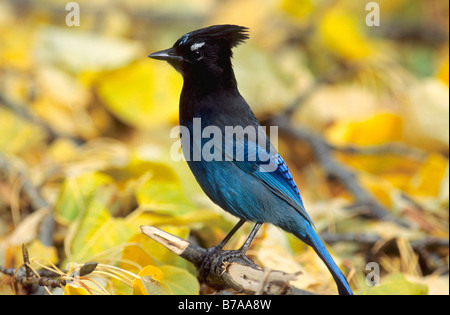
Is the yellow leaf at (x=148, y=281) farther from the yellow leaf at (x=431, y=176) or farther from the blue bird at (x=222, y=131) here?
the yellow leaf at (x=431, y=176)

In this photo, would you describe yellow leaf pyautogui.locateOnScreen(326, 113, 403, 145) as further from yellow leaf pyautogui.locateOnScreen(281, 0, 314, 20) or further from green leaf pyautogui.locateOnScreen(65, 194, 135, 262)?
green leaf pyautogui.locateOnScreen(65, 194, 135, 262)

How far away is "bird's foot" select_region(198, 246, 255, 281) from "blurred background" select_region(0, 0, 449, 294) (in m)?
0.03

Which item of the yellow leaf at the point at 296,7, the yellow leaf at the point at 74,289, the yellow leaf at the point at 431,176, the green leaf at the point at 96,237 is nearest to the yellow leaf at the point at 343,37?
the yellow leaf at the point at 296,7

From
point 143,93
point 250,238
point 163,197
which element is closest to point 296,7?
point 143,93

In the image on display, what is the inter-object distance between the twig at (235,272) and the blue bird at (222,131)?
4cm

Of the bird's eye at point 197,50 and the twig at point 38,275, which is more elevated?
the bird's eye at point 197,50

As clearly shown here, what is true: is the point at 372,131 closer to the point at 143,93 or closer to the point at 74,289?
the point at 143,93

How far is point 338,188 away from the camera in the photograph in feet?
2.82

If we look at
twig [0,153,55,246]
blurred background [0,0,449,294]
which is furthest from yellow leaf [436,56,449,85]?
twig [0,153,55,246]

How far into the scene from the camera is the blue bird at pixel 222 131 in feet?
1.36

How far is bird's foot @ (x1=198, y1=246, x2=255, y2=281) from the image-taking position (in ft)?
1.43

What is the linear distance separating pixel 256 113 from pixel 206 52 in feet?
1.71

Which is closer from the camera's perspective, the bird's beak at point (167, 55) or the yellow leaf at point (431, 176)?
the bird's beak at point (167, 55)

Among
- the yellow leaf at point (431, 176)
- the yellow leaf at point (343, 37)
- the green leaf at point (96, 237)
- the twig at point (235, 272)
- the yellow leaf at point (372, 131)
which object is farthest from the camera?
the yellow leaf at point (343, 37)
